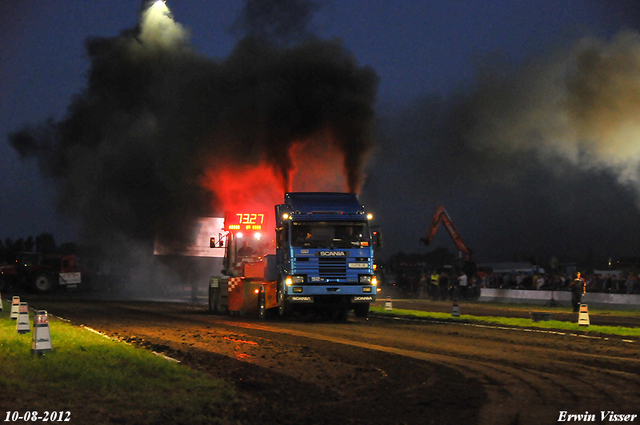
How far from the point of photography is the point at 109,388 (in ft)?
29.8

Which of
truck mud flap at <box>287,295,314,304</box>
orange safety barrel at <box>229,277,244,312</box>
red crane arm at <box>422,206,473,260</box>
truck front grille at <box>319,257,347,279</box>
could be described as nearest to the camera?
truck mud flap at <box>287,295,314,304</box>

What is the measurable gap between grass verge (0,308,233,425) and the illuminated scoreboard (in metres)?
14.6

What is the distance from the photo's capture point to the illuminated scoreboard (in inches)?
1063

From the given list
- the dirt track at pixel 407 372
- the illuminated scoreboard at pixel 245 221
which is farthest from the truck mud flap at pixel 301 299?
the illuminated scoreboard at pixel 245 221

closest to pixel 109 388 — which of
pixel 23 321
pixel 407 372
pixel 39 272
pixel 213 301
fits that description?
pixel 407 372

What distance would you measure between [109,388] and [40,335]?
3.31 meters

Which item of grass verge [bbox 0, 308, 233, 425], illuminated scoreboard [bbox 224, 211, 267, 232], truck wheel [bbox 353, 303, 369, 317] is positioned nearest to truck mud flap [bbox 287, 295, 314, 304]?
truck wheel [bbox 353, 303, 369, 317]

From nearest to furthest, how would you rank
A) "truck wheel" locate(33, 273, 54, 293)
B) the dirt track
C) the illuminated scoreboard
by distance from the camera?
the dirt track
the illuminated scoreboard
"truck wheel" locate(33, 273, 54, 293)

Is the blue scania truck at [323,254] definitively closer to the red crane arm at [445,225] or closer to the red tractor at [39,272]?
the red tractor at [39,272]

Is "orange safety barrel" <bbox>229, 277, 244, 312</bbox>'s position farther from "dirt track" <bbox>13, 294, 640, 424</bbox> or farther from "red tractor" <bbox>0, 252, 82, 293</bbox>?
"red tractor" <bbox>0, 252, 82, 293</bbox>

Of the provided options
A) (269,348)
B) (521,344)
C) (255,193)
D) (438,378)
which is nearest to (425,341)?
(521,344)

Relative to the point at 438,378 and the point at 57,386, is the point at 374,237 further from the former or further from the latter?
the point at 57,386

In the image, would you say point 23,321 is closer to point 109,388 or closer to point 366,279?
point 109,388

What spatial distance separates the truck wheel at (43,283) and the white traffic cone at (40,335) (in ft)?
123
